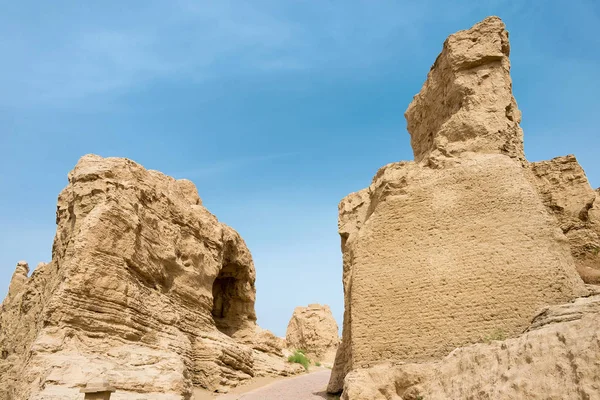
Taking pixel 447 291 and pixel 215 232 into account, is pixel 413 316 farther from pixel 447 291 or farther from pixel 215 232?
pixel 215 232

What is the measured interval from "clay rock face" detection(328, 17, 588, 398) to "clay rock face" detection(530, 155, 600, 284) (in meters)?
1.57

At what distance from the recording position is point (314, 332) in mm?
31500

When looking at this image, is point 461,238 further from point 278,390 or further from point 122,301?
point 278,390

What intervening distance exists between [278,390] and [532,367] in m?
11.2

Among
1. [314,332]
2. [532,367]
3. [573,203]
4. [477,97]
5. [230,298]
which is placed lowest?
[532,367]

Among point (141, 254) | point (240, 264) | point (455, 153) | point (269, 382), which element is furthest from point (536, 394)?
point (240, 264)

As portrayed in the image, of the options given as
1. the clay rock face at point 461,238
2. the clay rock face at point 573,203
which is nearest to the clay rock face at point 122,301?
the clay rock face at point 461,238

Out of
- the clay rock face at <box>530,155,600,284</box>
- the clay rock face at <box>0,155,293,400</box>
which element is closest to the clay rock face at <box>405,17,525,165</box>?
the clay rock face at <box>530,155,600,284</box>

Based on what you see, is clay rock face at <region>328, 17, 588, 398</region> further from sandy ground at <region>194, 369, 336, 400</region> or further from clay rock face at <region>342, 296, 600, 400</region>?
sandy ground at <region>194, 369, 336, 400</region>

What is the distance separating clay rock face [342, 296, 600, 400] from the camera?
6.07 meters

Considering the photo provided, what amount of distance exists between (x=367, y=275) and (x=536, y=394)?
5.95m

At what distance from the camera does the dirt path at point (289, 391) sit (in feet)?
49.0

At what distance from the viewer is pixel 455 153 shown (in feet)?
41.6

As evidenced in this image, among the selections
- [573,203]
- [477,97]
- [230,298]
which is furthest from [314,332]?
[477,97]
